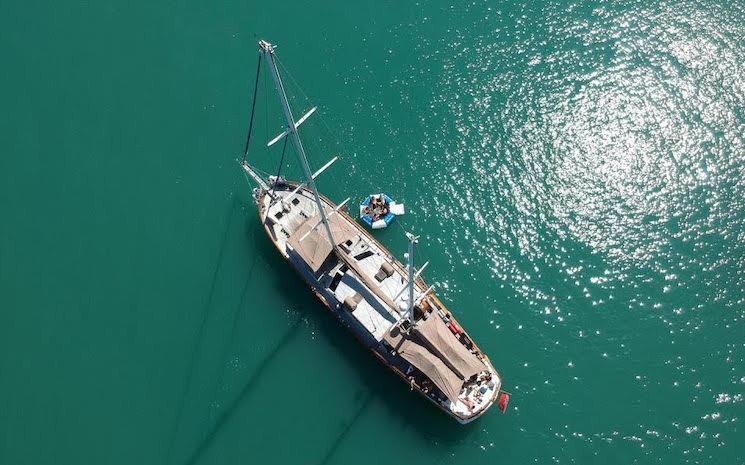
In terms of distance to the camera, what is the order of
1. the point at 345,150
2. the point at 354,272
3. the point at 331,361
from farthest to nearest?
1. the point at 345,150
2. the point at 331,361
3. the point at 354,272

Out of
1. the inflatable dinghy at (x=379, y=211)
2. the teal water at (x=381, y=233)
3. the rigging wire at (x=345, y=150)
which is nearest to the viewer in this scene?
the teal water at (x=381, y=233)

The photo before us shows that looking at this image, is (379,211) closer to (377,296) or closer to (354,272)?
(354,272)

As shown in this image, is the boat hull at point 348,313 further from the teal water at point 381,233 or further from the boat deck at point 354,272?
the teal water at point 381,233

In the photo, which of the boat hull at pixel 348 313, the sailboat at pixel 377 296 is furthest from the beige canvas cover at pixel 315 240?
the boat hull at pixel 348 313

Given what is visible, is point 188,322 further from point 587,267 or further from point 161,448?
point 587,267

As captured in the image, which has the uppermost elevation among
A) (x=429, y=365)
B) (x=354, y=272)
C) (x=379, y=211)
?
(x=379, y=211)

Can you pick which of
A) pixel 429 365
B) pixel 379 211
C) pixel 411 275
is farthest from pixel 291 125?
pixel 429 365

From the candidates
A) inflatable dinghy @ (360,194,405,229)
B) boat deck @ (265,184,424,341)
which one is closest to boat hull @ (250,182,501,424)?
boat deck @ (265,184,424,341)
